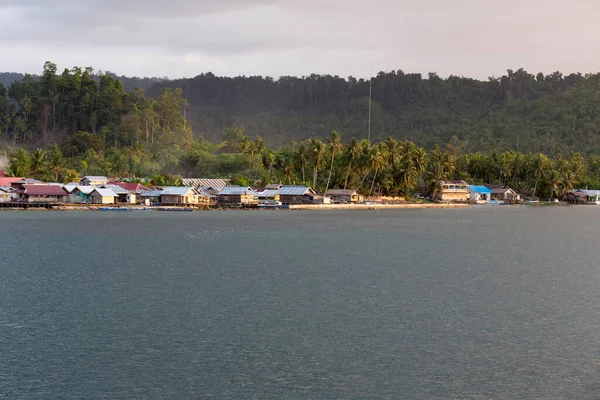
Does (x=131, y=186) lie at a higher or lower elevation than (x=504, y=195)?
higher

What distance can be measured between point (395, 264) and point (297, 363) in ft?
72.3

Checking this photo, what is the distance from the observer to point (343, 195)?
112 metres

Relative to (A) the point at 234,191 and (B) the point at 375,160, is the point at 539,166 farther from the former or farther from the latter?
(A) the point at 234,191

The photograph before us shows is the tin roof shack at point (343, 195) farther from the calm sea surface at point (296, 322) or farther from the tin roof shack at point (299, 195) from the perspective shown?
the calm sea surface at point (296, 322)

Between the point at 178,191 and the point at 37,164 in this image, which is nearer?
the point at 178,191

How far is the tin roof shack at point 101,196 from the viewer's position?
96.5 meters

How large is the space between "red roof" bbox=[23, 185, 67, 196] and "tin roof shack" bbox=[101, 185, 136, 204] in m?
6.94

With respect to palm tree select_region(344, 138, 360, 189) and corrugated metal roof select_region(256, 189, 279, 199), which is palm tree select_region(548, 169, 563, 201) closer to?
palm tree select_region(344, 138, 360, 189)

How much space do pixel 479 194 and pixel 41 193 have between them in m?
88.8

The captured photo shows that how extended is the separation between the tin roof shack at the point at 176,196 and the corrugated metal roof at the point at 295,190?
15972 mm

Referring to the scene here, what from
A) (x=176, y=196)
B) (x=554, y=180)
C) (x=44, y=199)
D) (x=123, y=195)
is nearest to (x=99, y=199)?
(x=123, y=195)

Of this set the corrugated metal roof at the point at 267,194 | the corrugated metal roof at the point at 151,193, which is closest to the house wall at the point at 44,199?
the corrugated metal roof at the point at 151,193

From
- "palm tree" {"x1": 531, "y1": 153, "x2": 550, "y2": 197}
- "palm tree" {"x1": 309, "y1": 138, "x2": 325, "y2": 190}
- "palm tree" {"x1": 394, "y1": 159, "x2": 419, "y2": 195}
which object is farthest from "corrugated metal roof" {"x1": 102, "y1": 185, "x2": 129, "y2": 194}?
Result: "palm tree" {"x1": 531, "y1": 153, "x2": 550, "y2": 197}

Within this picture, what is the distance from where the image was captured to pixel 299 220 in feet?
262
